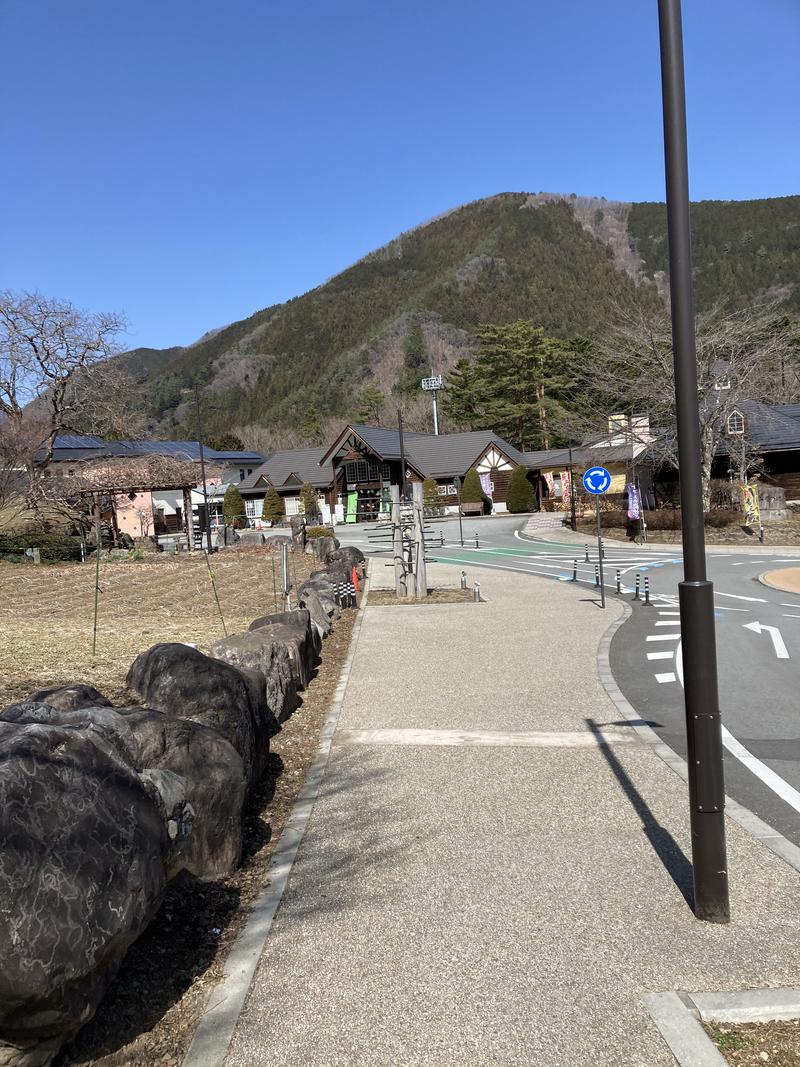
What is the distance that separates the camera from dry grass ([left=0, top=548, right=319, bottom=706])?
9539 mm

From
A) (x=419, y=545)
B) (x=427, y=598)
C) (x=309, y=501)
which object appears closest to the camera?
(x=419, y=545)

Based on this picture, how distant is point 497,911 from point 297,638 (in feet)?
20.7

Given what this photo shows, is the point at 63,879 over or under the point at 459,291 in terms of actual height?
under

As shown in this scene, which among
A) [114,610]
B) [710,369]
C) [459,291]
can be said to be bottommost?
[114,610]

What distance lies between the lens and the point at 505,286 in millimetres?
151375

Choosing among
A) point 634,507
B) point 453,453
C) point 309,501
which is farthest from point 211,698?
point 453,453

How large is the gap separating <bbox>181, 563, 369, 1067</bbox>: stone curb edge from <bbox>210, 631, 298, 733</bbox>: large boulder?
5.67 ft

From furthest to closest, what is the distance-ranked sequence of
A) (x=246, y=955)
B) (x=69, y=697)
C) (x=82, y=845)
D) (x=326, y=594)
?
(x=326, y=594) → (x=69, y=697) → (x=246, y=955) → (x=82, y=845)

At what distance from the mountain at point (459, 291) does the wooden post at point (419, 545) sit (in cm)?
8300

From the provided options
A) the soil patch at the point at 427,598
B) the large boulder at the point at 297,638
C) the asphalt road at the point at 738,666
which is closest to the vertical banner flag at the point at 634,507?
the asphalt road at the point at 738,666

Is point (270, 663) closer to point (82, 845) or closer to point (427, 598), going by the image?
point (82, 845)

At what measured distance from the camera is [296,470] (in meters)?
67.0

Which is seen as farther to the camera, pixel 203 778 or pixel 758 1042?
pixel 203 778

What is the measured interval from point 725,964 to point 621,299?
438 ft
